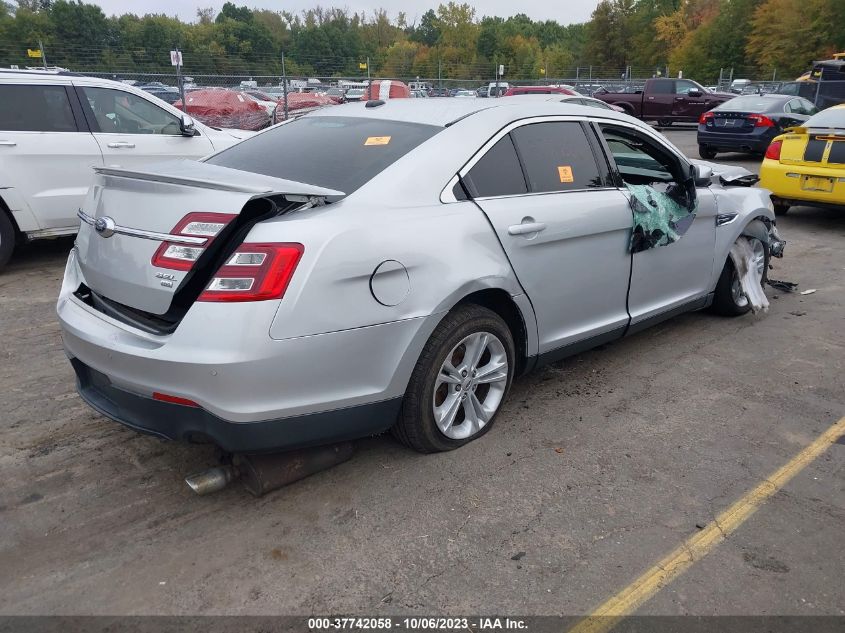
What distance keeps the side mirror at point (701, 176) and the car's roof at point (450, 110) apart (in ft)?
2.68

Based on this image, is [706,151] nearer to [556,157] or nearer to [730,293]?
[730,293]

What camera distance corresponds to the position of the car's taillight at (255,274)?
249cm

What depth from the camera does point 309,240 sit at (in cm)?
257

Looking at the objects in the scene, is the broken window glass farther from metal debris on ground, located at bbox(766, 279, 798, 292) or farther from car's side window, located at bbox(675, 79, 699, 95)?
car's side window, located at bbox(675, 79, 699, 95)

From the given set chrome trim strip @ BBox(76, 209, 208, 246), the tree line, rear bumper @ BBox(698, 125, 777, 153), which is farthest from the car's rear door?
the tree line

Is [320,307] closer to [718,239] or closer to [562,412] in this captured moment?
[562,412]

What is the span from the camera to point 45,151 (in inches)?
246

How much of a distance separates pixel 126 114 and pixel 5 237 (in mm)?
1734

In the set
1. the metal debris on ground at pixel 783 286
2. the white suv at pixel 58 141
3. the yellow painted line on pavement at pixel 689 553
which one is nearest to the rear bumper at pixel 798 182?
the metal debris on ground at pixel 783 286

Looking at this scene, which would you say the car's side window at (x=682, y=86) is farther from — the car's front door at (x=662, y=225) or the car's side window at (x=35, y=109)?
the car's side window at (x=35, y=109)

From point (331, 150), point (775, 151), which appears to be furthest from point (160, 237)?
point (775, 151)

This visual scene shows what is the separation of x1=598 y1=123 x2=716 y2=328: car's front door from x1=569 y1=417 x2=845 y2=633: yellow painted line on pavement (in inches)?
50.0

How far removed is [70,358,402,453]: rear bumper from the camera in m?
2.57

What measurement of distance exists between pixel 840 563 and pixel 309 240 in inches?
92.4
